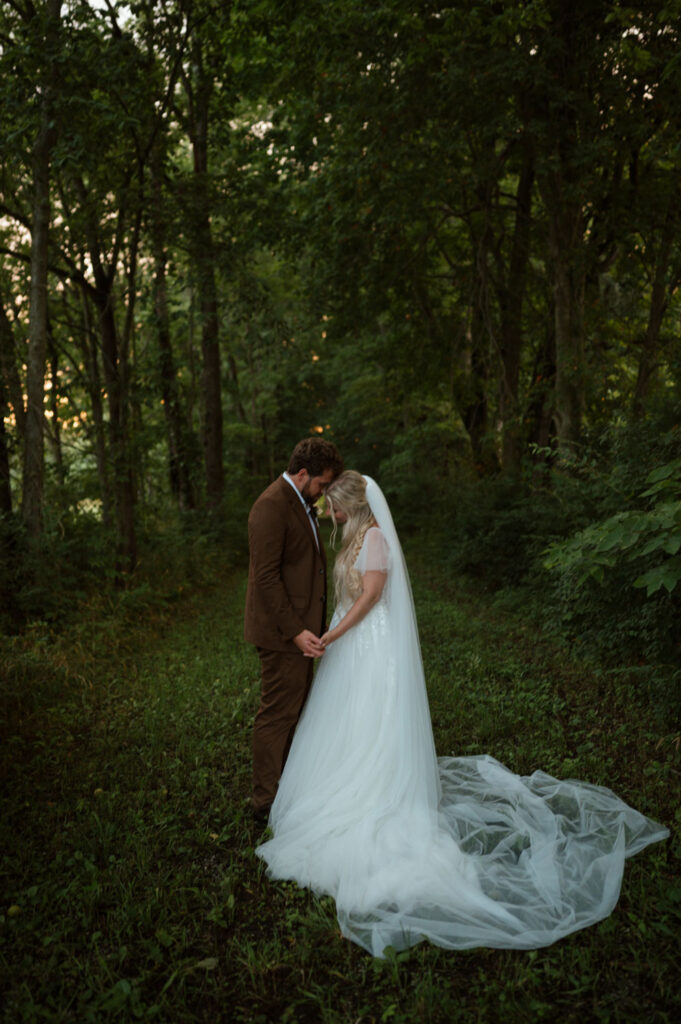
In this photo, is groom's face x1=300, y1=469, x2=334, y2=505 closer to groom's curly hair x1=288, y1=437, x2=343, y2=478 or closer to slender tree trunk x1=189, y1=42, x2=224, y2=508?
groom's curly hair x1=288, y1=437, x2=343, y2=478

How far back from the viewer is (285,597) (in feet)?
13.3

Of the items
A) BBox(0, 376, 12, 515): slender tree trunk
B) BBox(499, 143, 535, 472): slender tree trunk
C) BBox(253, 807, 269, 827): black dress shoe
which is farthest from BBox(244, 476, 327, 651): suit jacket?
BBox(499, 143, 535, 472): slender tree trunk

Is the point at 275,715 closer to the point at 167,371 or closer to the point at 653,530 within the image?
the point at 653,530

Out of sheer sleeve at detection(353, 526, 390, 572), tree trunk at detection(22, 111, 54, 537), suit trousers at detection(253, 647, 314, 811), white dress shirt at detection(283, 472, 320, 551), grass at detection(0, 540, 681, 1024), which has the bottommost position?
grass at detection(0, 540, 681, 1024)

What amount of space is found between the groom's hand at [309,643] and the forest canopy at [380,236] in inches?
78.8

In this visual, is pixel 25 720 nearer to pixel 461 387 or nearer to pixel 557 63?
pixel 557 63

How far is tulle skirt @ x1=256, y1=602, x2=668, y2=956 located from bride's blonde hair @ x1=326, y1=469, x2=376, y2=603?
0.42 m

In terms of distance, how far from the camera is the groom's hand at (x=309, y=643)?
4020mm

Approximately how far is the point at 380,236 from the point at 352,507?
9.80 metres

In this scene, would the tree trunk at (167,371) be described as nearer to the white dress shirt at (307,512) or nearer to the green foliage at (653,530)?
the white dress shirt at (307,512)

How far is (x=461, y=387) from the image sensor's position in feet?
51.7

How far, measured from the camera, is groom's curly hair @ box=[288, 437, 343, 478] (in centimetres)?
407

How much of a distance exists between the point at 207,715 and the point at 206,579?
624 centimetres

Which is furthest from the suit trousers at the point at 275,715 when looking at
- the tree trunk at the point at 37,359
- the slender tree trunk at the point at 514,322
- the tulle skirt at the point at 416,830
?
the slender tree trunk at the point at 514,322
